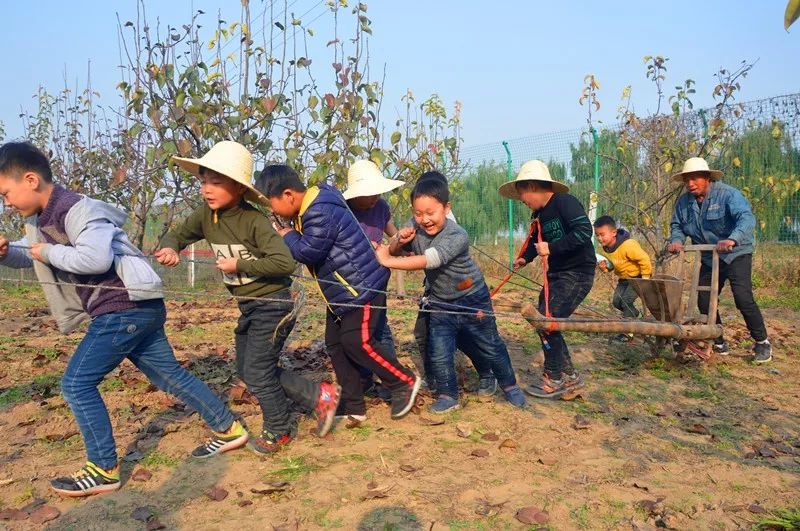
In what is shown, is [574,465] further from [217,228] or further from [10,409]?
[10,409]

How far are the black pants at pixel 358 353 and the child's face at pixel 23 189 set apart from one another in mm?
1871

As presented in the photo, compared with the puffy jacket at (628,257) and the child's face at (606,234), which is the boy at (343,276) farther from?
the puffy jacket at (628,257)

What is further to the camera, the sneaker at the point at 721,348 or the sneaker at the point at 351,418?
the sneaker at the point at 721,348

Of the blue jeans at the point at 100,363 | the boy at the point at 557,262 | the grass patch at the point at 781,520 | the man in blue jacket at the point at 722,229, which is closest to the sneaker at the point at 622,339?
the man in blue jacket at the point at 722,229

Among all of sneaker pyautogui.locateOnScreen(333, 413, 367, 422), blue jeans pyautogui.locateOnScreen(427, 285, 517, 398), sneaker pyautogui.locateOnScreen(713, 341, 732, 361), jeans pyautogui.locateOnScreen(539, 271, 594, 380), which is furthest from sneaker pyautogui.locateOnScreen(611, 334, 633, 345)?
sneaker pyautogui.locateOnScreen(333, 413, 367, 422)

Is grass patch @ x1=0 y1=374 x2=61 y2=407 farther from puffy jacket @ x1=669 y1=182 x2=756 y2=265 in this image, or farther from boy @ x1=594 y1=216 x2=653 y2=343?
puffy jacket @ x1=669 y1=182 x2=756 y2=265

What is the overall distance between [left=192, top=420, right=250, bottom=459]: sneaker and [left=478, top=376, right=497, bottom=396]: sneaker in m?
1.91

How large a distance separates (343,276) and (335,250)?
0.59 feet

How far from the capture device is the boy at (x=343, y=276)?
13.8 feet

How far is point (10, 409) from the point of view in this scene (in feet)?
16.3

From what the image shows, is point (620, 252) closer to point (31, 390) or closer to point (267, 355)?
point (267, 355)

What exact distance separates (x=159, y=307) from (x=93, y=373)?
465mm

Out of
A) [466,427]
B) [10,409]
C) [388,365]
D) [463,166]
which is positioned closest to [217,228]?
[388,365]

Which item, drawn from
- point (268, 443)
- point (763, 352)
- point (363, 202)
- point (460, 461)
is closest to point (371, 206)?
point (363, 202)
